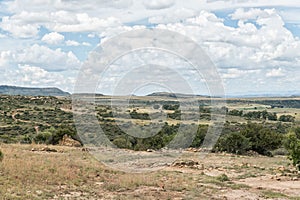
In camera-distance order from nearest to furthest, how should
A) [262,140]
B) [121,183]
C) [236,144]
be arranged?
[121,183] < [236,144] < [262,140]

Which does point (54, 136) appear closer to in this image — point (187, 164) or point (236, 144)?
point (236, 144)

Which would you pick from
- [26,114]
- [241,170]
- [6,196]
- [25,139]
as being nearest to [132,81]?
[6,196]

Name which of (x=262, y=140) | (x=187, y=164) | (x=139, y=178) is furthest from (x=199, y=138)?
(x=139, y=178)

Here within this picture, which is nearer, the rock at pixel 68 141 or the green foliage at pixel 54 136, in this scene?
the rock at pixel 68 141

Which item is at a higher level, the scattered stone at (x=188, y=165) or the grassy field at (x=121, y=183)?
the grassy field at (x=121, y=183)

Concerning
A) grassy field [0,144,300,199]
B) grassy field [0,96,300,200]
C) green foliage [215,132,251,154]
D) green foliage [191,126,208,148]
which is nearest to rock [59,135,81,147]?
grassy field [0,96,300,200]

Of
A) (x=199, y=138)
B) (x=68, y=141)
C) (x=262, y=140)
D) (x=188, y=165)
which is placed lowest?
(x=188, y=165)

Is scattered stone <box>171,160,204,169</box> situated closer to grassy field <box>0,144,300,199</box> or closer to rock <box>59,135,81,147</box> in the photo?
grassy field <box>0,144,300,199</box>

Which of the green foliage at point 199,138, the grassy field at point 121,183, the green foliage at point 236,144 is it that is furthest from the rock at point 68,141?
the grassy field at point 121,183

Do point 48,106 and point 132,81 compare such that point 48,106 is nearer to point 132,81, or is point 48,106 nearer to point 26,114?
point 26,114

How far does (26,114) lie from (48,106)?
1116 cm

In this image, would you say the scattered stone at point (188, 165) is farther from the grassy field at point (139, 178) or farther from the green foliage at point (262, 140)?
the green foliage at point (262, 140)

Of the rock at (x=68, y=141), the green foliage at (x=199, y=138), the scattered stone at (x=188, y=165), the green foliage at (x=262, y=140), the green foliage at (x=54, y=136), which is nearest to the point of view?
the scattered stone at (x=188, y=165)

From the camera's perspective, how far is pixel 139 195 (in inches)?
589
